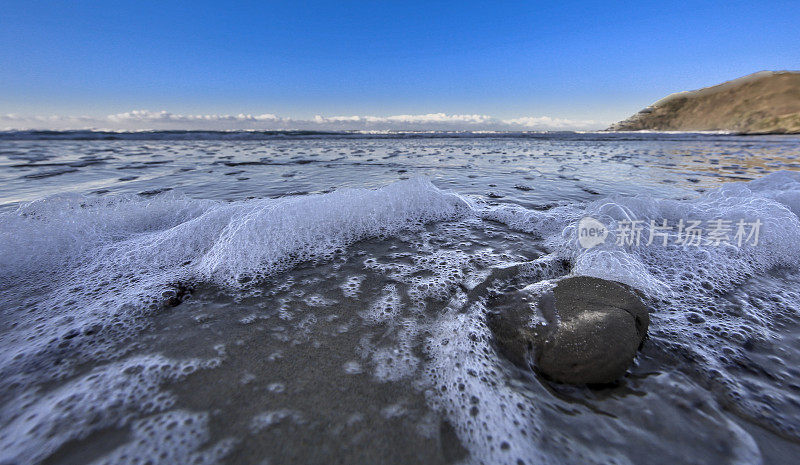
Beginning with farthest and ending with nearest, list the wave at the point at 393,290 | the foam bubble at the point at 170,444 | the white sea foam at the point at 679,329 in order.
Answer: the wave at the point at 393,290 < the white sea foam at the point at 679,329 < the foam bubble at the point at 170,444

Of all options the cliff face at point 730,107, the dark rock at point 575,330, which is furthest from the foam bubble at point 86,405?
the cliff face at point 730,107

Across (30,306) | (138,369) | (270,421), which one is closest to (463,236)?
(270,421)

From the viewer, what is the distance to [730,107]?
51125 millimetres

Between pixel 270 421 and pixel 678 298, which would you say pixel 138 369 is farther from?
pixel 678 298

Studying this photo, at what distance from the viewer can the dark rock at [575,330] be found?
1.29 metres

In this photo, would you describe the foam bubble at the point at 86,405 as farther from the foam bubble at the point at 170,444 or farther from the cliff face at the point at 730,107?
the cliff face at the point at 730,107

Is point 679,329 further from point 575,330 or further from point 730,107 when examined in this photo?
point 730,107

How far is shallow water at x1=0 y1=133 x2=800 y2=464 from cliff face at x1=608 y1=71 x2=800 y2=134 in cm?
4500

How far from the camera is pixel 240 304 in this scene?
1832mm

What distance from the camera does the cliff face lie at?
131 ft

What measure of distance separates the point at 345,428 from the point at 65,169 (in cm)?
904

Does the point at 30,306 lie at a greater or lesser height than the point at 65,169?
lesser

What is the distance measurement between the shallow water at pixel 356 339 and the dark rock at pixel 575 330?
2.6 inches

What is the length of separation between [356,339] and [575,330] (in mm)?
1026
